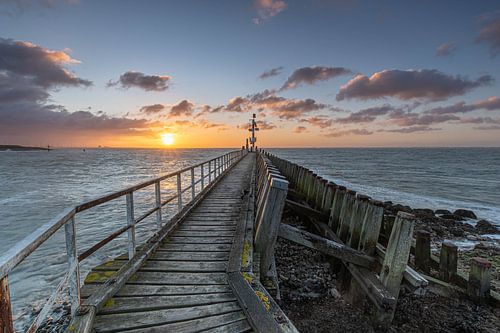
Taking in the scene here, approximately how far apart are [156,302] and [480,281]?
4.81m

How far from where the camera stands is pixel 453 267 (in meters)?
4.54

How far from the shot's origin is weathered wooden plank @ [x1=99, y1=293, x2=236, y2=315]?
280 cm

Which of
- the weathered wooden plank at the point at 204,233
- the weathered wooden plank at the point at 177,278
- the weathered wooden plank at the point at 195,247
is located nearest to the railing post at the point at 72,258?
the weathered wooden plank at the point at 177,278

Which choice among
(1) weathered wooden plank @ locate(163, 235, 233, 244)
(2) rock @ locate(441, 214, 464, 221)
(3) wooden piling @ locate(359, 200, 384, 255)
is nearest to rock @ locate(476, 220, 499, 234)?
(2) rock @ locate(441, 214, 464, 221)

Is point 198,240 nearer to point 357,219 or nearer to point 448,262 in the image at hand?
point 357,219

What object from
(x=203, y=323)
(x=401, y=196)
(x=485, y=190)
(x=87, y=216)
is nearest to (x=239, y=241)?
(x=203, y=323)

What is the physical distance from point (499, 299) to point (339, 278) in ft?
7.97

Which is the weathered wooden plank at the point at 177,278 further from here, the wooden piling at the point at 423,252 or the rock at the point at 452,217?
the rock at the point at 452,217

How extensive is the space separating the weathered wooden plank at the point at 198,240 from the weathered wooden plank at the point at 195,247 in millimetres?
135

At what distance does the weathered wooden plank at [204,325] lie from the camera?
2516 mm

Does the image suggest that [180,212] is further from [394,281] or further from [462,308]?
[462,308]

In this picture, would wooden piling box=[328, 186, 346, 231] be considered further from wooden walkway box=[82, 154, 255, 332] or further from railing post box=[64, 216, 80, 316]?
railing post box=[64, 216, 80, 316]

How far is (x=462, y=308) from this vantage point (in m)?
4.57

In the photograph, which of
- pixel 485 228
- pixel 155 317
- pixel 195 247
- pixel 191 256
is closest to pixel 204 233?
pixel 195 247
